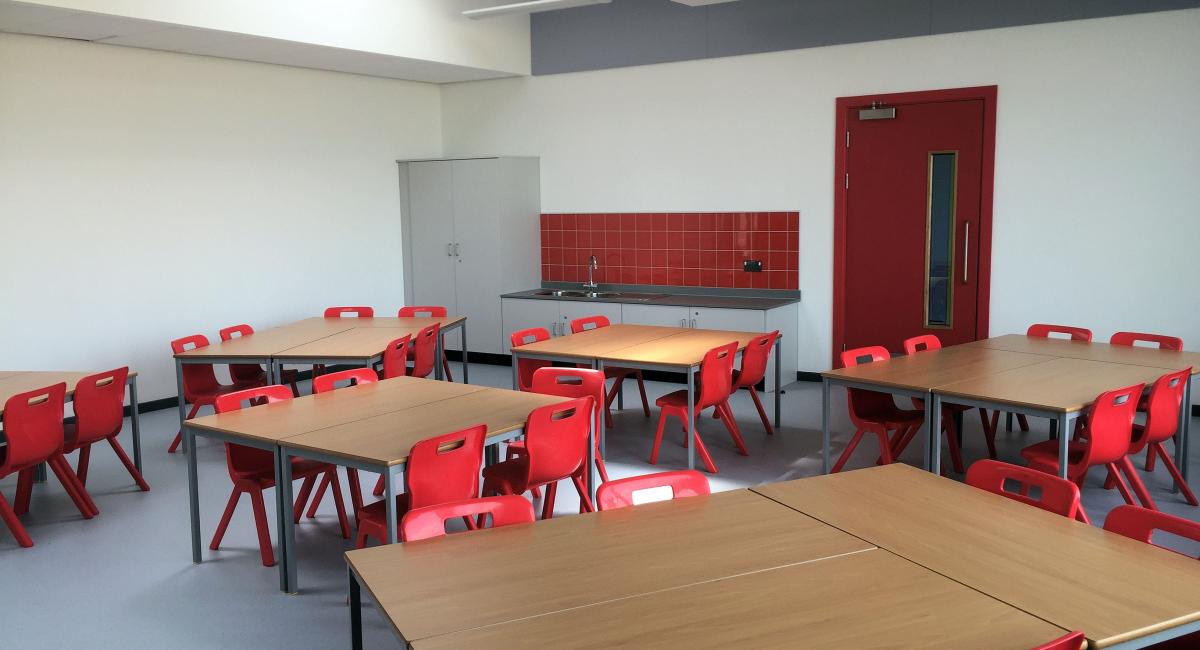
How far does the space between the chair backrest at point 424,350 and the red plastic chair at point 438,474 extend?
9.29 ft

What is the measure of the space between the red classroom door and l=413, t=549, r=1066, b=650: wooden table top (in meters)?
5.67

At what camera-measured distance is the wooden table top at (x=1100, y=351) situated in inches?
207

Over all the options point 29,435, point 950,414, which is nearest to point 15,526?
point 29,435

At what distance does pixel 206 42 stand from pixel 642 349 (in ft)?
12.7

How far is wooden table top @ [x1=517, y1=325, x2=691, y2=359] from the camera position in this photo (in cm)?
596

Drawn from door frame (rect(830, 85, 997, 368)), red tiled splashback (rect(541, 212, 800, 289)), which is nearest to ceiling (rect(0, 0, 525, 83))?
red tiled splashback (rect(541, 212, 800, 289))

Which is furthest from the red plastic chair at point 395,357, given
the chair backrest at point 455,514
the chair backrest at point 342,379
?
the chair backrest at point 455,514

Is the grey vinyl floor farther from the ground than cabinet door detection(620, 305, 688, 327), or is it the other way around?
cabinet door detection(620, 305, 688, 327)

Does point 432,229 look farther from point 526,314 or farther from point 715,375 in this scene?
point 715,375

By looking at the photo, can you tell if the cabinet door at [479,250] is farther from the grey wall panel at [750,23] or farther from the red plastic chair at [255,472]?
the red plastic chair at [255,472]

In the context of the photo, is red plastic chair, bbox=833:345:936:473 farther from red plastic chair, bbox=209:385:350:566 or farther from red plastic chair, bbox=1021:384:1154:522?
red plastic chair, bbox=209:385:350:566

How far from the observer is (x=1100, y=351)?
5.64m

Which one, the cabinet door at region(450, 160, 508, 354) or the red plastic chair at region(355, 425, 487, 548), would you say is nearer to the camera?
the red plastic chair at region(355, 425, 487, 548)

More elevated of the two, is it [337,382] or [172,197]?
[172,197]
